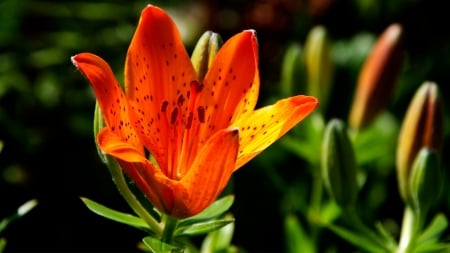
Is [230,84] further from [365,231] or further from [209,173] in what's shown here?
[365,231]

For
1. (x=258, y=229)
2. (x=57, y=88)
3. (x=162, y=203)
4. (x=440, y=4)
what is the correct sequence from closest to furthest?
(x=162, y=203), (x=258, y=229), (x=57, y=88), (x=440, y=4)

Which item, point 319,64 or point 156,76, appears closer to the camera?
point 156,76

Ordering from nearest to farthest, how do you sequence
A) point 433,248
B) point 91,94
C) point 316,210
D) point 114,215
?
point 114,215 < point 433,248 < point 316,210 < point 91,94

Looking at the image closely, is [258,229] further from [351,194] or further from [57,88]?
[351,194]

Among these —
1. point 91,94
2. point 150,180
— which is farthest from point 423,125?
point 91,94

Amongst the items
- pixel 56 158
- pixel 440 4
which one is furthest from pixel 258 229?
pixel 440 4
